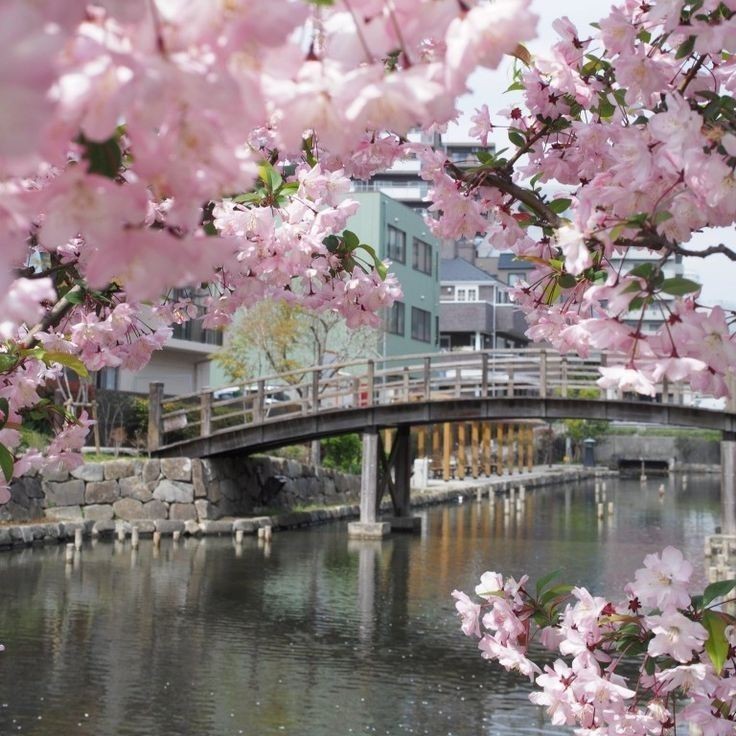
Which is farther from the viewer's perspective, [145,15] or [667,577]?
[667,577]

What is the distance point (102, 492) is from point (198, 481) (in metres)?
1.77

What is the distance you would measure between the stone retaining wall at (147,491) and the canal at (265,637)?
1.25 metres

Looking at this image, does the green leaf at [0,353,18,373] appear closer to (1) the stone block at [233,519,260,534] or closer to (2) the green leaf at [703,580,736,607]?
(2) the green leaf at [703,580,736,607]

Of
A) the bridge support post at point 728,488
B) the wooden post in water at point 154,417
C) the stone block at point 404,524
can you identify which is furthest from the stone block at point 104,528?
the bridge support post at point 728,488

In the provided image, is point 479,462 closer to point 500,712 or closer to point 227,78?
point 500,712

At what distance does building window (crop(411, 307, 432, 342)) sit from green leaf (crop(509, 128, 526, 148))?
34.9m

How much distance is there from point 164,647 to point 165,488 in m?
10.3

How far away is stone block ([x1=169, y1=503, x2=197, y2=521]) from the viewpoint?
20500 millimetres

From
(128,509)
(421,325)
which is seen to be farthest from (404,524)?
(421,325)

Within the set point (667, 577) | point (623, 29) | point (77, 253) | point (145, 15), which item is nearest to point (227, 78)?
point (145, 15)

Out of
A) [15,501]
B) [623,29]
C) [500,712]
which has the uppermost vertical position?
[623,29]

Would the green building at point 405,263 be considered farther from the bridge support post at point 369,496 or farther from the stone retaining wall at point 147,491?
the bridge support post at point 369,496

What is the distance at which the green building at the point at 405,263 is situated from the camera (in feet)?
114

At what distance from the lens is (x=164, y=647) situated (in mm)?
10414
